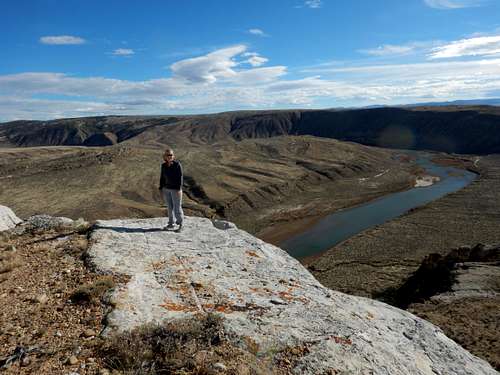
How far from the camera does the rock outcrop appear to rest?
7359 mm

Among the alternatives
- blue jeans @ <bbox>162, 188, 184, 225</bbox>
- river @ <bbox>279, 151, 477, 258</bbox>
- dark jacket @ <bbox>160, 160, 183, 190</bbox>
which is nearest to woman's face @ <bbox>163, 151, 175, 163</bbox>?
dark jacket @ <bbox>160, 160, 183, 190</bbox>

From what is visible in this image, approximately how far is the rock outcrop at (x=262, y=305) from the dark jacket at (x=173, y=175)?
184 centimetres

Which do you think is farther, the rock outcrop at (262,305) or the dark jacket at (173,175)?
the dark jacket at (173,175)

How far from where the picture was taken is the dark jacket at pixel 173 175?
42.2 feet

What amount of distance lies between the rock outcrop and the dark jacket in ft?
6.05

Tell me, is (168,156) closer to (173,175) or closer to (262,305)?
(173,175)

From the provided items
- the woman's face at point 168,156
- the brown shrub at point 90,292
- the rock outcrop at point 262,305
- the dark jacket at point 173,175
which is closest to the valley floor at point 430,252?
the rock outcrop at point 262,305

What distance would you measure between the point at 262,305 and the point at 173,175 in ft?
20.0

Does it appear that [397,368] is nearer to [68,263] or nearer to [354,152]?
[68,263]

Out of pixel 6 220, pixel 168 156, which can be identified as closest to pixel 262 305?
pixel 168 156

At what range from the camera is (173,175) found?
12.9m

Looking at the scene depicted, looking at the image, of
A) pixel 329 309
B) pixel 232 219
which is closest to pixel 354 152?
pixel 232 219

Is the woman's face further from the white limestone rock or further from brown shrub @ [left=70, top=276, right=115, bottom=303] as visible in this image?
the white limestone rock

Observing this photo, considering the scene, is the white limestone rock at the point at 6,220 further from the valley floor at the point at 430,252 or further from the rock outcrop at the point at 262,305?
the valley floor at the point at 430,252
